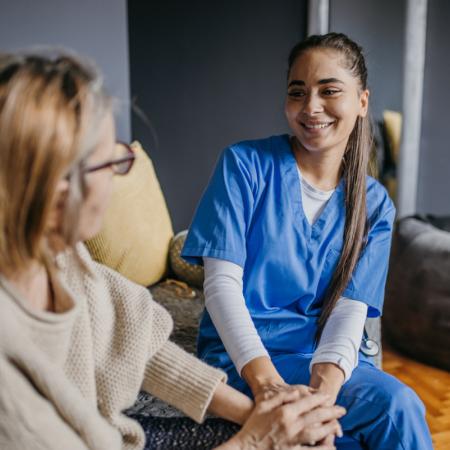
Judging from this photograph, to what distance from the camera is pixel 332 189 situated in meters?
1.40

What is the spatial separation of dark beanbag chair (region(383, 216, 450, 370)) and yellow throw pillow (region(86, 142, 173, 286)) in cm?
101

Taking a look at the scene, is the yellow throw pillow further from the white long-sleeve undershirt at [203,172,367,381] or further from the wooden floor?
the wooden floor

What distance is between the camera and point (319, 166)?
1.40 meters

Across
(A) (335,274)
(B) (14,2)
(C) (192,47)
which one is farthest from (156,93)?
(A) (335,274)

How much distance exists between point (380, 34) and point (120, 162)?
284 cm

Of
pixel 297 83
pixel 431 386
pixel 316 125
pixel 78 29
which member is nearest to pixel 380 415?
pixel 316 125

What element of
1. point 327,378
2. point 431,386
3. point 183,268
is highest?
point 327,378

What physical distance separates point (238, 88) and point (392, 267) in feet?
3.45

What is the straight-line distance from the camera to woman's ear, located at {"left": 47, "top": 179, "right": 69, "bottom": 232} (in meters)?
0.71

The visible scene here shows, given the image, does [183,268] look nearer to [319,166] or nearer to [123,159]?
[319,166]

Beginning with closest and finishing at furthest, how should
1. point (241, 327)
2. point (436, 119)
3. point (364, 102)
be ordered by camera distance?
1. point (241, 327)
2. point (364, 102)
3. point (436, 119)

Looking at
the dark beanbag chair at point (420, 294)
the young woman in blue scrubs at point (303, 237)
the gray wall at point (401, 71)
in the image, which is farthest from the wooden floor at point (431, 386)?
the gray wall at point (401, 71)

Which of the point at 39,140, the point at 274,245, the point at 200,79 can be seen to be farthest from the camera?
the point at 200,79

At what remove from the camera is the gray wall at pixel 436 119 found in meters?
3.09
